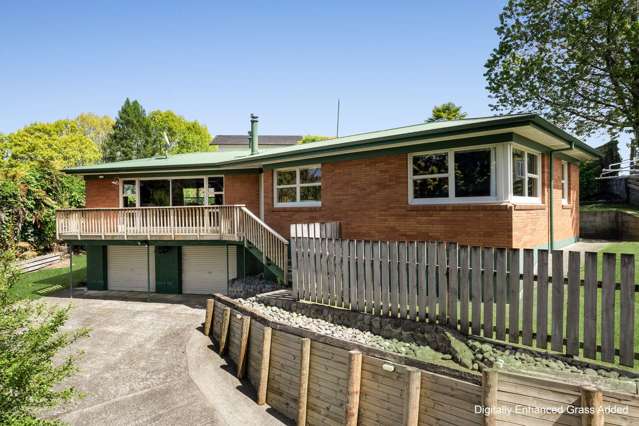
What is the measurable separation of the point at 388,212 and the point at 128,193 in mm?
12356

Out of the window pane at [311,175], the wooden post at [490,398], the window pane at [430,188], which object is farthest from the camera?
the window pane at [311,175]

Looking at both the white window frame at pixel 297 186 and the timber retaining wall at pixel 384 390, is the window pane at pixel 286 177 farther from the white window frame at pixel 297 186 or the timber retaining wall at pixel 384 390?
the timber retaining wall at pixel 384 390

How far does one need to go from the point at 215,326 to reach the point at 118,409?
342 cm

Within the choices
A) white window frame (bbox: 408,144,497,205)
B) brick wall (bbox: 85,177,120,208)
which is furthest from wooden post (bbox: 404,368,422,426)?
brick wall (bbox: 85,177,120,208)

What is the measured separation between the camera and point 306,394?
5.97m

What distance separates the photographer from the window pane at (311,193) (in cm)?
1310

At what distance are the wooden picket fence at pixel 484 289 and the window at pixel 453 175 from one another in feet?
9.10

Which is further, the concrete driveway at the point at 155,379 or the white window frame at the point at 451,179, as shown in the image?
the white window frame at the point at 451,179

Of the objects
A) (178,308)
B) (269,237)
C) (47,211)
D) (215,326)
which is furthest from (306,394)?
(47,211)

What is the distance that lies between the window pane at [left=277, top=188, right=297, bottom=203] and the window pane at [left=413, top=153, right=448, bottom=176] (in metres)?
5.01

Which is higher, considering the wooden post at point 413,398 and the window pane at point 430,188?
the window pane at point 430,188

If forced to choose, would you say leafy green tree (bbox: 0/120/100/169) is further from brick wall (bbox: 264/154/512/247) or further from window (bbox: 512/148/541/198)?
window (bbox: 512/148/541/198)

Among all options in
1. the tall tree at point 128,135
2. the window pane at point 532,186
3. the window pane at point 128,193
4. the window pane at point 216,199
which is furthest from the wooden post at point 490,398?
the tall tree at point 128,135

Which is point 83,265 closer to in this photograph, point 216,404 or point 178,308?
point 178,308
